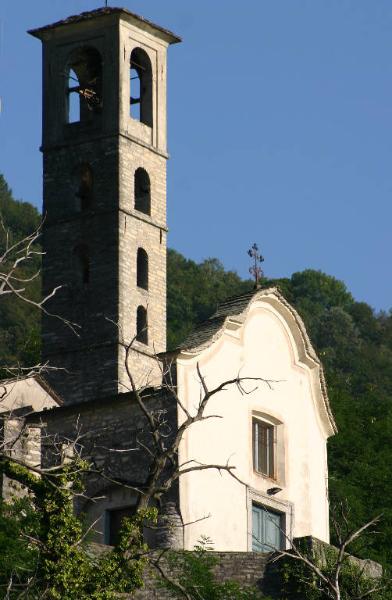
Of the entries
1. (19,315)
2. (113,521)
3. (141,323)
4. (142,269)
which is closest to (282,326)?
(113,521)

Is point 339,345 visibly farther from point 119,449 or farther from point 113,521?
point 119,449

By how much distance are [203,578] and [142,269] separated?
15139 millimetres

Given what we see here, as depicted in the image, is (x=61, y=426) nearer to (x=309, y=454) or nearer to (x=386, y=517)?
(x=309, y=454)

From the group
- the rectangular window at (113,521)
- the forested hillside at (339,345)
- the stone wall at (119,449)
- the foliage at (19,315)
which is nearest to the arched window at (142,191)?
the forested hillside at (339,345)

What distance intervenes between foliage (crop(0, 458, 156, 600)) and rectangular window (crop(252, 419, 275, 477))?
932 cm

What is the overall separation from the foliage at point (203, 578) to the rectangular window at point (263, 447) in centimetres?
575

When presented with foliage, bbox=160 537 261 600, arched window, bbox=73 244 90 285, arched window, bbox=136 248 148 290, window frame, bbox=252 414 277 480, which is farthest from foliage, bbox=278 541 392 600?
arched window, bbox=136 248 148 290

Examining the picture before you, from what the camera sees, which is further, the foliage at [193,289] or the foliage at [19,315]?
the foliage at [193,289]

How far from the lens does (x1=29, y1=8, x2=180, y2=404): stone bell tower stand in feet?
167

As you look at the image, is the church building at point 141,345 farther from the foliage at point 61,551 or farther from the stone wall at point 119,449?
the foliage at point 61,551

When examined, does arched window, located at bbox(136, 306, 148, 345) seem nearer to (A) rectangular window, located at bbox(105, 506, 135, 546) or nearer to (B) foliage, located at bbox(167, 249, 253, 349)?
(A) rectangular window, located at bbox(105, 506, 135, 546)

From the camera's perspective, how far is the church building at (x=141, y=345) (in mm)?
43188

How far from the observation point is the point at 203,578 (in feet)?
128

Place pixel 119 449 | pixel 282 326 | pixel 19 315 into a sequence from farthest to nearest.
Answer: pixel 19 315 → pixel 282 326 → pixel 119 449
